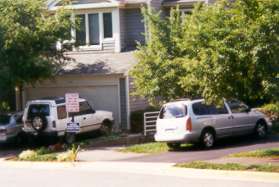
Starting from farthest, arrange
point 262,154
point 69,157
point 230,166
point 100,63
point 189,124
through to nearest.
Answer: point 100,63 < point 189,124 < point 69,157 < point 262,154 < point 230,166

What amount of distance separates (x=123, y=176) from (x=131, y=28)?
17.4m

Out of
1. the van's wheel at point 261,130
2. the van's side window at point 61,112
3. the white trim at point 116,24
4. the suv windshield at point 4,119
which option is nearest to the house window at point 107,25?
the white trim at point 116,24

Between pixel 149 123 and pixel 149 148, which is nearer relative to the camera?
pixel 149 148

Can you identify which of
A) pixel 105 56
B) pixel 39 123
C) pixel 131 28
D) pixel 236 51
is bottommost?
pixel 39 123

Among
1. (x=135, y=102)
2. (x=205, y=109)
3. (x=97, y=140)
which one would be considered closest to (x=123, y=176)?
(x=205, y=109)

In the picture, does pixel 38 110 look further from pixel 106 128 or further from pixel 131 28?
pixel 131 28

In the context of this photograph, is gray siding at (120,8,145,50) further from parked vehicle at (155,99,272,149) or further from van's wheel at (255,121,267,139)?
parked vehicle at (155,99,272,149)

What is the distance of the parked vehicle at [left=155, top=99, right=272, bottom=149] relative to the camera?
24.5 m

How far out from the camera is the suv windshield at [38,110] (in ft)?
93.4

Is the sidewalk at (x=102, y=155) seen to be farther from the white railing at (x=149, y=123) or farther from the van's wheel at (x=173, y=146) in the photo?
the white railing at (x=149, y=123)

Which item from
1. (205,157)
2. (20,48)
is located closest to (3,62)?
(20,48)

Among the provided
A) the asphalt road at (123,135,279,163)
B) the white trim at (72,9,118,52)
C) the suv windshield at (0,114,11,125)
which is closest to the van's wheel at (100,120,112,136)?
the suv windshield at (0,114,11,125)

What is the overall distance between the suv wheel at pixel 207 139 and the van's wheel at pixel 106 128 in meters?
6.75

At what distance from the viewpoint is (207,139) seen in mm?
24891
